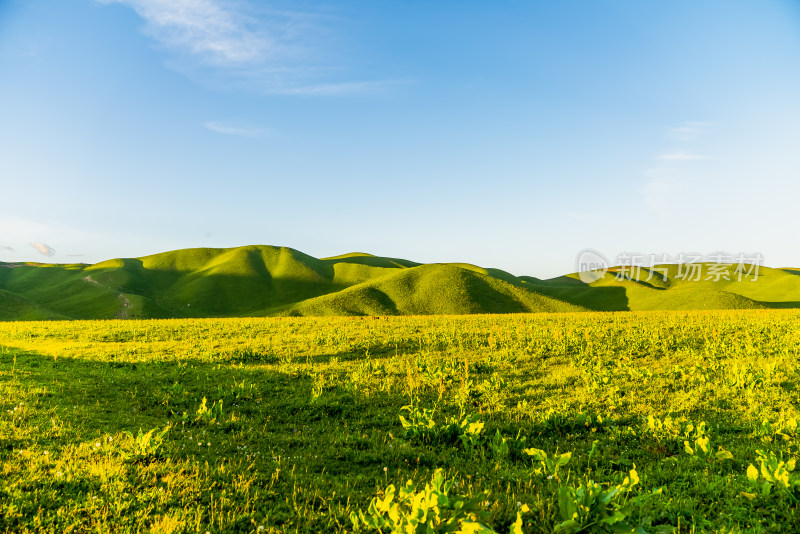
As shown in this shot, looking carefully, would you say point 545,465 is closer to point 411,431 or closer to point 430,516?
point 411,431

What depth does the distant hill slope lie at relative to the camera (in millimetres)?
99375

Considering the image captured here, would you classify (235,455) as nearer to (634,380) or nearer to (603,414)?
(603,414)

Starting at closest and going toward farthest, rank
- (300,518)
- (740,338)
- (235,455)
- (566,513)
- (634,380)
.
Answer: (566,513)
(300,518)
(235,455)
(634,380)
(740,338)

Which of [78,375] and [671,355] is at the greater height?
[671,355]

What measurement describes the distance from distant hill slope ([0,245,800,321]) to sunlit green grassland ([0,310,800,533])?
77.2 m

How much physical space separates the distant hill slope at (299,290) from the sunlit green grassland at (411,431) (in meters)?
77.2

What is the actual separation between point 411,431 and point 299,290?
12763 cm

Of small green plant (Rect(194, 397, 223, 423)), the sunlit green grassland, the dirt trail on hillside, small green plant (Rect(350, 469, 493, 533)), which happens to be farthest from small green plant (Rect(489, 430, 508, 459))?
the dirt trail on hillside

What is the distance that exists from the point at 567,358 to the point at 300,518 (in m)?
15.4

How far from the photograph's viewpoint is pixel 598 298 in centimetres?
12394

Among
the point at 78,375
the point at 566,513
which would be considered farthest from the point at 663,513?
the point at 78,375

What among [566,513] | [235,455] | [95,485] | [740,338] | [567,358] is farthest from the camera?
[740,338]

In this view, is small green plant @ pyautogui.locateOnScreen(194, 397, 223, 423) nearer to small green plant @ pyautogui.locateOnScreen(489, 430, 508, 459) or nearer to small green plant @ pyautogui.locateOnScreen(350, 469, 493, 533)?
small green plant @ pyautogui.locateOnScreen(350, 469, 493, 533)

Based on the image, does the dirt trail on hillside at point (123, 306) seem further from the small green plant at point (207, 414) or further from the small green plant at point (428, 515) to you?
the small green plant at point (428, 515)
